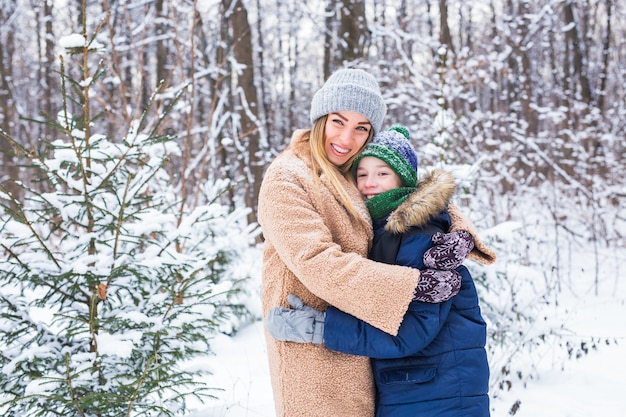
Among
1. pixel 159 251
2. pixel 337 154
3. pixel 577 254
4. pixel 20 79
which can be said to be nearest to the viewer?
pixel 337 154

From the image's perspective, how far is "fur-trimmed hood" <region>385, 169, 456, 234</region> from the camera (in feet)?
6.05

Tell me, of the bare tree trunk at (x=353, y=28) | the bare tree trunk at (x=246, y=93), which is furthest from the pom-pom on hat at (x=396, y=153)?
the bare tree trunk at (x=353, y=28)

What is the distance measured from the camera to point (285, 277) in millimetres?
1896

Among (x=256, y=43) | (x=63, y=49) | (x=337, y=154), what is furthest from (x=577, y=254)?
(x=256, y=43)

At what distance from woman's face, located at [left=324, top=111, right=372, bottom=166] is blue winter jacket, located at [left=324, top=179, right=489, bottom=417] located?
0.51 metres

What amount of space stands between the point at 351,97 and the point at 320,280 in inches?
34.5

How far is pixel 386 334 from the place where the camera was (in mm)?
1745

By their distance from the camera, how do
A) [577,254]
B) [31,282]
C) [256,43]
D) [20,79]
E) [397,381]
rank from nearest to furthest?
1. [397,381]
2. [31,282]
3. [577,254]
4. [256,43]
5. [20,79]

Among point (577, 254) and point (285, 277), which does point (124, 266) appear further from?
point (577, 254)

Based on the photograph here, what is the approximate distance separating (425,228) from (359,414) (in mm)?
747

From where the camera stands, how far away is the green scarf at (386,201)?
6.63ft

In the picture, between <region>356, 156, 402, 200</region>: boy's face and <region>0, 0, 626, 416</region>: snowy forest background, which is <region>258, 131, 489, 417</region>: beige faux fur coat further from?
<region>0, 0, 626, 416</region>: snowy forest background

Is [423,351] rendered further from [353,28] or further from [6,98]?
[6,98]

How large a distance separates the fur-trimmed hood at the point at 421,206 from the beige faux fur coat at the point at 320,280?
5.0 inches
